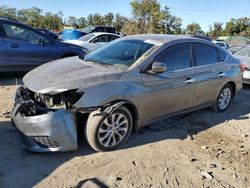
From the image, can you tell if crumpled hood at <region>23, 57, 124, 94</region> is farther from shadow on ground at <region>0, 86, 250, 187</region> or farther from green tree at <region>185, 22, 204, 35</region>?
green tree at <region>185, 22, 204, 35</region>

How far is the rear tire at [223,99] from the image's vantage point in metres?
6.28

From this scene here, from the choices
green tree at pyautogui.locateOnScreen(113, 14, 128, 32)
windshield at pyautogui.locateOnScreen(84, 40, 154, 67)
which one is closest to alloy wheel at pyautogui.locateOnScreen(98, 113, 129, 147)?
windshield at pyautogui.locateOnScreen(84, 40, 154, 67)

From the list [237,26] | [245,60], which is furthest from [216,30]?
[245,60]

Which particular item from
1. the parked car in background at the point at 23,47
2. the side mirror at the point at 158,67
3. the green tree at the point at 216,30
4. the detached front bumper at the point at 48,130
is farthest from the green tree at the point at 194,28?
the detached front bumper at the point at 48,130

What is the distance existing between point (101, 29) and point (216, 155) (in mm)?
18743

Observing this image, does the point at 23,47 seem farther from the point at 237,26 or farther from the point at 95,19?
the point at 237,26

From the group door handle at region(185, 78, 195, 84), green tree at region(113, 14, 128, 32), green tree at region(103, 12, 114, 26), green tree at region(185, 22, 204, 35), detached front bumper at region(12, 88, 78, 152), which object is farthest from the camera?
green tree at region(185, 22, 204, 35)

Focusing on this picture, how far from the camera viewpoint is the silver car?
3.82 m

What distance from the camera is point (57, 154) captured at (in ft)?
13.3

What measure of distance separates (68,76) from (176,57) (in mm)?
1901

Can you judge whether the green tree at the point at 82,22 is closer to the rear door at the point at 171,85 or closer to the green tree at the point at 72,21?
the green tree at the point at 72,21

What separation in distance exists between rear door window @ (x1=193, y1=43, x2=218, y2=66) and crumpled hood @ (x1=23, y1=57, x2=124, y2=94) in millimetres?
1795

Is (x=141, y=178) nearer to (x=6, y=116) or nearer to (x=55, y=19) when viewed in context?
(x=6, y=116)

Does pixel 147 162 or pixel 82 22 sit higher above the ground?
pixel 82 22
